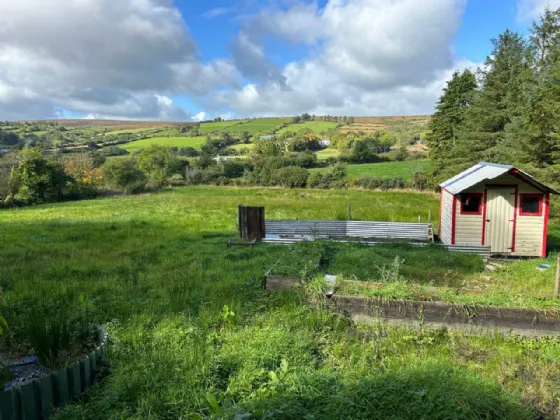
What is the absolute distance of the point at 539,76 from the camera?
23.2m

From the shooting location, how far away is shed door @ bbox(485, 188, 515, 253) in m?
12.6

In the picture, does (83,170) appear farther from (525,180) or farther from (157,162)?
(525,180)

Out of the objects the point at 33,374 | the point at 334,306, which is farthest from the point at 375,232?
the point at 33,374

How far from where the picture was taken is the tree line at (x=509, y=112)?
68.8ft

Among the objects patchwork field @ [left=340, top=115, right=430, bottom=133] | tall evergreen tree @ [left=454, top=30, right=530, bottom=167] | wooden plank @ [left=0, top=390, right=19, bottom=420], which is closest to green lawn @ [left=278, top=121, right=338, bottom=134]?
patchwork field @ [left=340, top=115, right=430, bottom=133]

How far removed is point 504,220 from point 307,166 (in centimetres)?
4868

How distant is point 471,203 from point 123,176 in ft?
135

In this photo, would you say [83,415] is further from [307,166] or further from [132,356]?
[307,166]

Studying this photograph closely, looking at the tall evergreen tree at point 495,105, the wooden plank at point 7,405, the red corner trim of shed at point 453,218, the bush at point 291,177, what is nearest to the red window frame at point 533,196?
the red corner trim of shed at point 453,218

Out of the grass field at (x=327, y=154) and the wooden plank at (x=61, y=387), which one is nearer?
the wooden plank at (x=61, y=387)

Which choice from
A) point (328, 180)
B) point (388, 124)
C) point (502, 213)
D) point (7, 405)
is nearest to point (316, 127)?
point (388, 124)

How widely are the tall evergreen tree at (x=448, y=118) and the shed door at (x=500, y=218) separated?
927 inches

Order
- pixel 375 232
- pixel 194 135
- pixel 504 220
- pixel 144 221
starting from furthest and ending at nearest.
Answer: pixel 194 135, pixel 144 221, pixel 375 232, pixel 504 220

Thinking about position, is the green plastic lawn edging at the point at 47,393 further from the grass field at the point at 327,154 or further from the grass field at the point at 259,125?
the grass field at the point at 259,125
